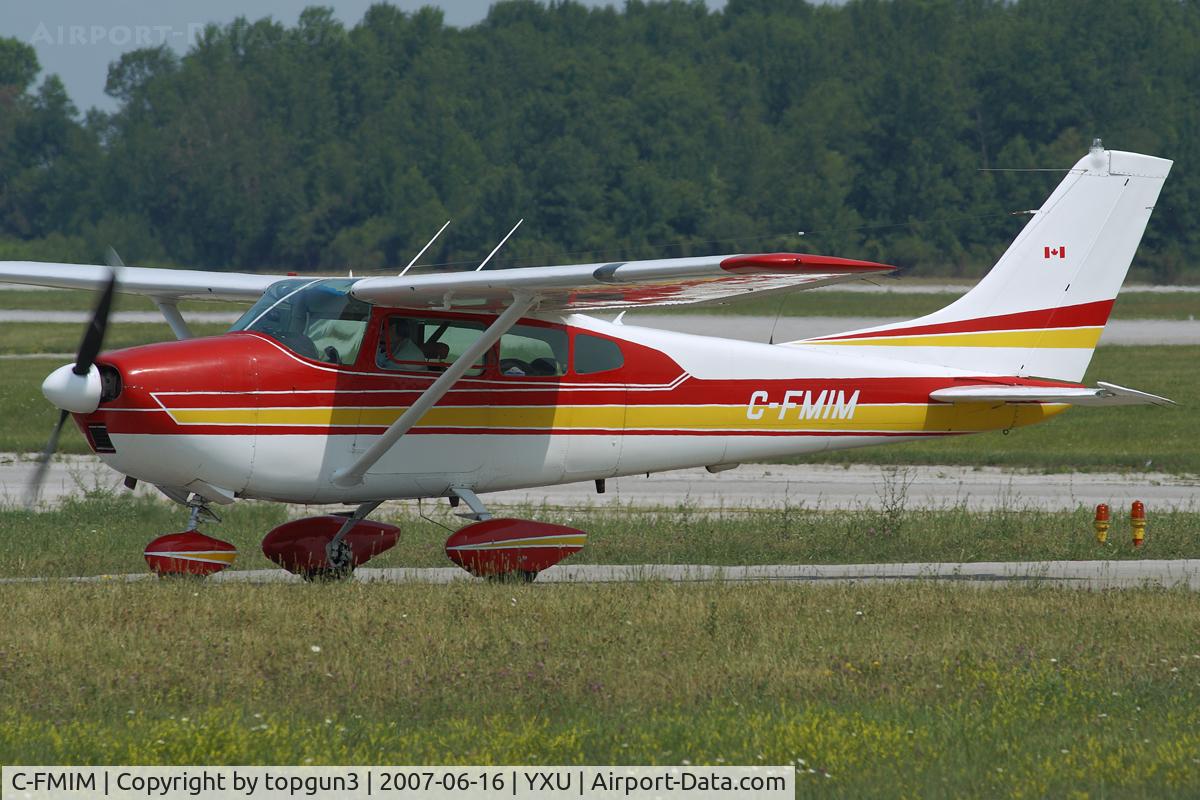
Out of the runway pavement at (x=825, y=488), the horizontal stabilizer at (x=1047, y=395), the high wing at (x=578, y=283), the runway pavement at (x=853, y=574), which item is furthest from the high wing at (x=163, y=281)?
the horizontal stabilizer at (x=1047, y=395)

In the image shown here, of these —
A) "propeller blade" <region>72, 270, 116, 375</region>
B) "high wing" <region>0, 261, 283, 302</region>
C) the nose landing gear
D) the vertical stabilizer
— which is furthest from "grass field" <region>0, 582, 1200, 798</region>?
the vertical stabilizer

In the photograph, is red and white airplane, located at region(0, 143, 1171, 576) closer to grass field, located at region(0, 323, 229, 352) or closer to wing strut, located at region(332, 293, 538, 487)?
wing strut, located at region(332, 293, 538, 487)

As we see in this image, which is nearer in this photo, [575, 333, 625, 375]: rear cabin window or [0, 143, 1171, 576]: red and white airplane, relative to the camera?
[0, 143, 1171, 576]: red and white airplane

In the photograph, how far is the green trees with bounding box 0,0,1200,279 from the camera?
187 ft

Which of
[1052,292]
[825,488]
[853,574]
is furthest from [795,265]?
[825,488]

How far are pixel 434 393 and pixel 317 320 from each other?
1.03 m

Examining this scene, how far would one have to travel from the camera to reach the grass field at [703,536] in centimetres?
1398

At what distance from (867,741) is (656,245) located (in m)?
57.5

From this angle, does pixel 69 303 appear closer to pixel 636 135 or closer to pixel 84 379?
pixel 636 135

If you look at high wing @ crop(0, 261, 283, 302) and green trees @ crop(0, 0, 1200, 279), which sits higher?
green trees @ crop(0, 0, 1200, 279)

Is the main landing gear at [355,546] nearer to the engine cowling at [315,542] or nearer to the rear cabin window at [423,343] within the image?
the engine cowling at [315,542]

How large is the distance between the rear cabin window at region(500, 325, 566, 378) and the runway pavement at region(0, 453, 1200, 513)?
550 centimetres

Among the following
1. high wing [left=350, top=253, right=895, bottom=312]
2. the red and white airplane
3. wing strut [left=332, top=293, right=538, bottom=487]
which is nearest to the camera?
high wing [left=350, top=253, right=895, bottom=312]

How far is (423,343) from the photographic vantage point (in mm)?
12133
